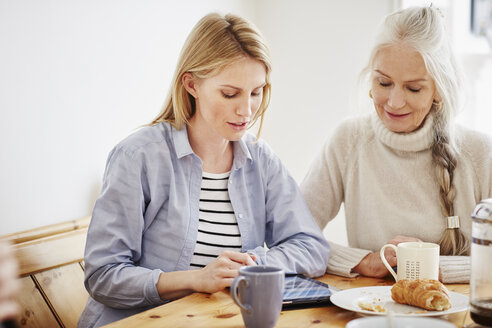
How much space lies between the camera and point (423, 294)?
103 cm

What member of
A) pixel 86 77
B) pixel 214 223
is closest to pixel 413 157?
pixel 214 223

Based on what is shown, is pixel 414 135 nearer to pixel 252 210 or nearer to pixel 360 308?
pixel 252 210

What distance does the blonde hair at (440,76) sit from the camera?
1.57m

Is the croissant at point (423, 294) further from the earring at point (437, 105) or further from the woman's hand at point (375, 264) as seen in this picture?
the earring at point (437, 105)

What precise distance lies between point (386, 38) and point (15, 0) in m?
1.06

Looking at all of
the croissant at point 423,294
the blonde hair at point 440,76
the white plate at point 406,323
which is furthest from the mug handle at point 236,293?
the blonde hair at point 440,76

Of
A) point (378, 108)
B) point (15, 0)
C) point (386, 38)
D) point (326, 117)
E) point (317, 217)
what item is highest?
point (15, 0)

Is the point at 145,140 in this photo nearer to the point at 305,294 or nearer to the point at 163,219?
the point at 163,219

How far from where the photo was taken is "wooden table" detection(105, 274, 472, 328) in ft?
3.34

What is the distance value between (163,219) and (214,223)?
0.14 meters

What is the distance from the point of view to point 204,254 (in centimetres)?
144

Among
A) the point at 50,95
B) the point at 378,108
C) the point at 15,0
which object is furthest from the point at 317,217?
the point at 15,0

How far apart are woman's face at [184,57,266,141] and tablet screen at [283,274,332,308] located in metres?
0.41

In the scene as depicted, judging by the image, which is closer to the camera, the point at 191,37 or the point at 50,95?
the point at 191,37
